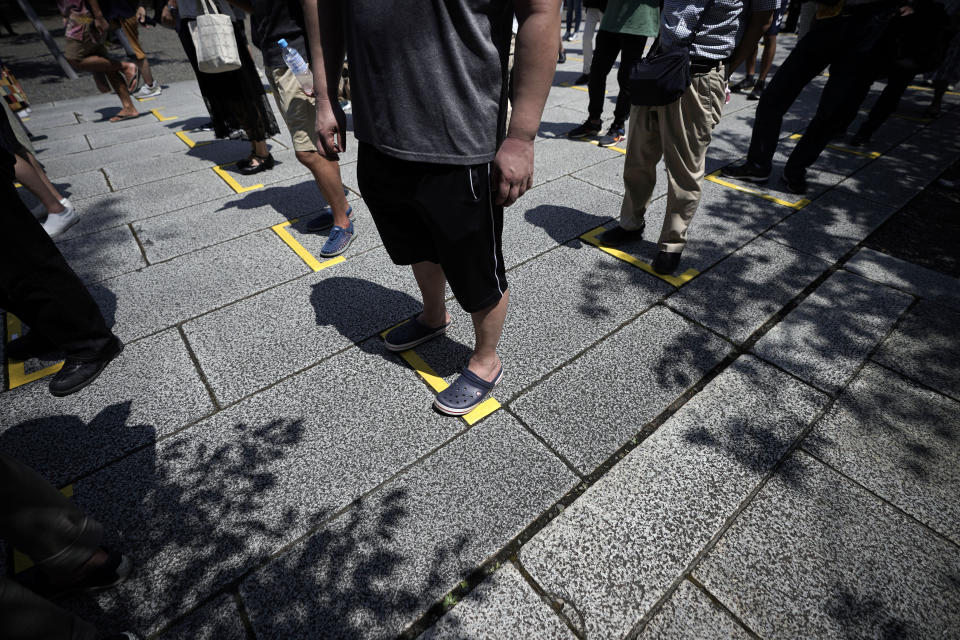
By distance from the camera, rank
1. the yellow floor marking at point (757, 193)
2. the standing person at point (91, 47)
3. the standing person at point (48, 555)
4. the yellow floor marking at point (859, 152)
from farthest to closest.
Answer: the standing person at point (91, 47), the yellow floor marking at point (859, 152), the yellow floor marking at point (757, 193), the standing person at point (48, 555)

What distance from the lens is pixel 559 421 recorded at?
87.7 inches

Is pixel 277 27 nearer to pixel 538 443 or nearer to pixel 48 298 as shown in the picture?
pixel 48 298

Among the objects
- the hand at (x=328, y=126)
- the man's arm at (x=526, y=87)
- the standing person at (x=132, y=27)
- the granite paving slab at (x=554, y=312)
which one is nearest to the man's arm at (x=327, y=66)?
the hand at (x=328, y=126)

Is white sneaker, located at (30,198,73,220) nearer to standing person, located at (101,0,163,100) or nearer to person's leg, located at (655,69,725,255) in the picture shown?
standing person, located at (101,0,163,100)

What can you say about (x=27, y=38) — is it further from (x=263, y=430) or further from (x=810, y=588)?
(x=810, y=588)

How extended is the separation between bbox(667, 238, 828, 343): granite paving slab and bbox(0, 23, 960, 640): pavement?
0.02 meters

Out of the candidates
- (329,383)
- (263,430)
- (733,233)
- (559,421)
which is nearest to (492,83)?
(559,421)

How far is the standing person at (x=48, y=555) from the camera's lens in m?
1.14

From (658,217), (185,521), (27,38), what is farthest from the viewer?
(27,38)

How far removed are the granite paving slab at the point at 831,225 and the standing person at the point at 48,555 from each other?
453 cm

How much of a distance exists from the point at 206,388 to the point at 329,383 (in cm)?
69

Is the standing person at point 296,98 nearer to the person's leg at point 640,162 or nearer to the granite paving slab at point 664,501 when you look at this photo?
the person's leg at point 640,162

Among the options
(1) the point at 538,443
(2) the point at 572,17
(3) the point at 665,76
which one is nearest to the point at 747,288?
(3) the point at 665,76

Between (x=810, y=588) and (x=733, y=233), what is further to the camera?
(x=733, y=233)
